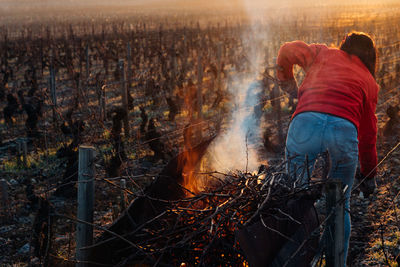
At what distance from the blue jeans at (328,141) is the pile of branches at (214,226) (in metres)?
0.33

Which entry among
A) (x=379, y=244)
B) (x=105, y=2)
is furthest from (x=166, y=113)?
(x=105, y=2)

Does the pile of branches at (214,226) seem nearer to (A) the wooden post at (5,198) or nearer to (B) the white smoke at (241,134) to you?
(B) the white smoke at (241,134)

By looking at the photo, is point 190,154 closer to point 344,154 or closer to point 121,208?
point 344,154

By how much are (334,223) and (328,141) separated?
0.65 meters

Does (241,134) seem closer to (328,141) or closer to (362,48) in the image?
(362,48)

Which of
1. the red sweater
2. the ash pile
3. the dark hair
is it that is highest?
the dark hair

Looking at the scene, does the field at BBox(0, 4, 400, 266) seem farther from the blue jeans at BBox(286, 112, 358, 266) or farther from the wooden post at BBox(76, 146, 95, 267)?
the blue jeans at BBox(286, 112, 358, 266)

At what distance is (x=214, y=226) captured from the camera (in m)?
2.28

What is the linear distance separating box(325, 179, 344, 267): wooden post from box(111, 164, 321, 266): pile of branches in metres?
0.18

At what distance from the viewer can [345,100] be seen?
277 centimetres

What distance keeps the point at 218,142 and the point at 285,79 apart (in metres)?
2.66

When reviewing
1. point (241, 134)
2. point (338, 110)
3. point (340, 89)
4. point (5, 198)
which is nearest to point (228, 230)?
point (338, 110)

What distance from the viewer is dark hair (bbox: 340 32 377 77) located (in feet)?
9.59

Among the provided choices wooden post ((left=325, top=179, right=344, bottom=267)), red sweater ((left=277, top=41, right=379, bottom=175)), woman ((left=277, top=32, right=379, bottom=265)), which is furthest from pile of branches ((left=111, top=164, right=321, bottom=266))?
red sweater ((left=277, top=41, right=379, bottom=175))
